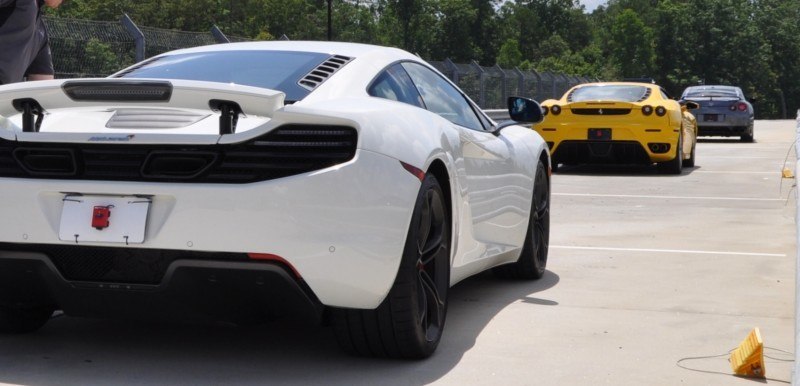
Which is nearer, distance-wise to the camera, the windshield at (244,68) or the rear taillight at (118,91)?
the rear taillight at (118,91)

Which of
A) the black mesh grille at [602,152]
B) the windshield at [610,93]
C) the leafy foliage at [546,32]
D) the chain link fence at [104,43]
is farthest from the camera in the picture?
the leafy foliage at [546,32]

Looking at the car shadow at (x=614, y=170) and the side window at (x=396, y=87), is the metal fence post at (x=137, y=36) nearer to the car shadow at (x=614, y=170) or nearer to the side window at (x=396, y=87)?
the car shadow at (x=614, y=170)

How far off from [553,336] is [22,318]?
7.17 feet

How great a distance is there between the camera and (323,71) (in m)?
4.99

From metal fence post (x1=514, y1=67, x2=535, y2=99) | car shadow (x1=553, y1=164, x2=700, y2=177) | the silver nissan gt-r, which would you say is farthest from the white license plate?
metal fence post (x1=514, y1=67, x2=535, y2=99)

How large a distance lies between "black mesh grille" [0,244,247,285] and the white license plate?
0.08 m

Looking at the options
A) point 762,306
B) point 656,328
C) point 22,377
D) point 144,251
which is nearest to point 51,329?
point 22,377

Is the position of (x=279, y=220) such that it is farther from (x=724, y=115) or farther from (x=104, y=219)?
(x=724, y=115)

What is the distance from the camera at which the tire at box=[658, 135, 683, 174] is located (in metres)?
16.3

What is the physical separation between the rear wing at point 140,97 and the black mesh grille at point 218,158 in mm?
96

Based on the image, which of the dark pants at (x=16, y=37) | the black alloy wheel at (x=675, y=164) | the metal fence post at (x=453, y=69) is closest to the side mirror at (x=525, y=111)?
the dark pants at (x=16, y=37)

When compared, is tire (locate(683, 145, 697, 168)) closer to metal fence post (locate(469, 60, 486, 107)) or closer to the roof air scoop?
metal fence post (locate(469, 60, 486, 107))

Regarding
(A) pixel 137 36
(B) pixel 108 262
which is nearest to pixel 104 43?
(A) pixel 137 36

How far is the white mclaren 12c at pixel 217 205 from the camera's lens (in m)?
4.23
